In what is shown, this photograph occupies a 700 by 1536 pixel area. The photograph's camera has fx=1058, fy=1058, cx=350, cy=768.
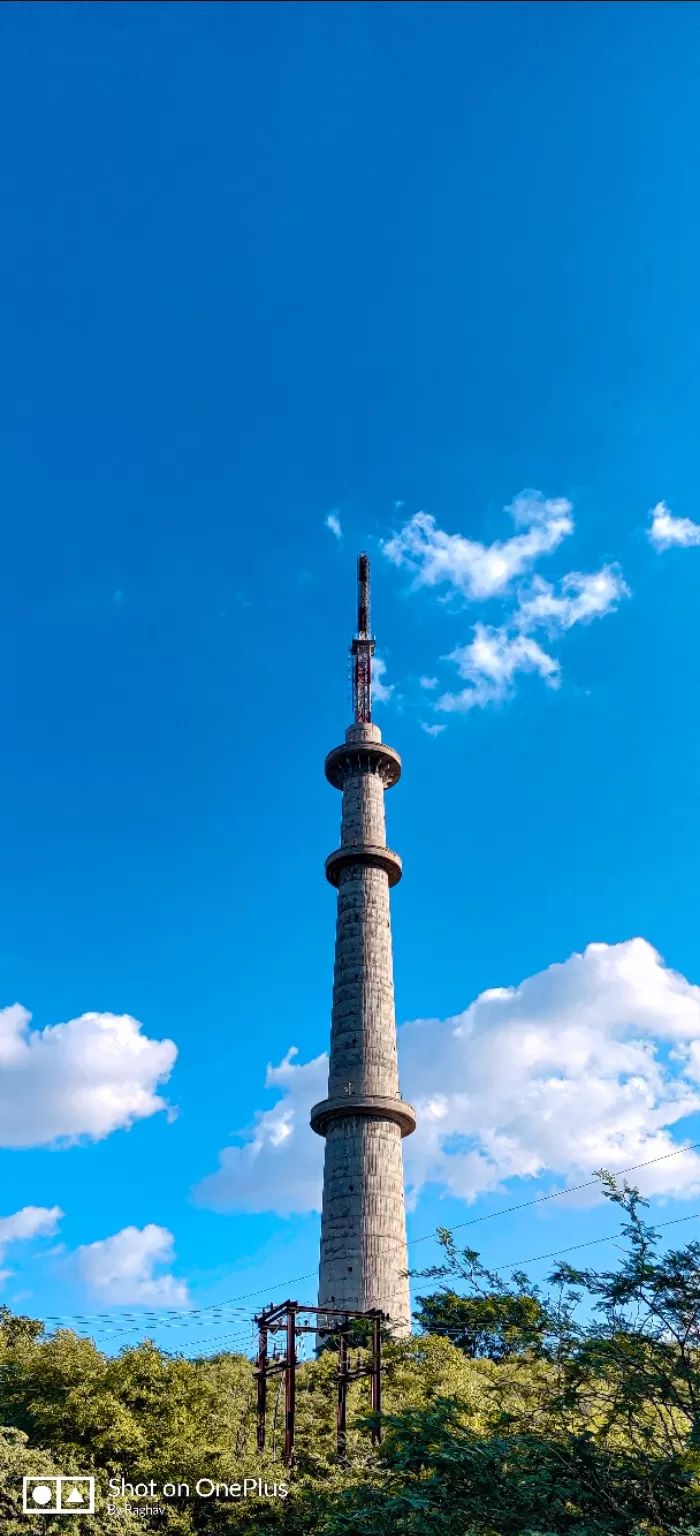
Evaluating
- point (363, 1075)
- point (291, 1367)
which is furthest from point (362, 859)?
point (291, 1367)

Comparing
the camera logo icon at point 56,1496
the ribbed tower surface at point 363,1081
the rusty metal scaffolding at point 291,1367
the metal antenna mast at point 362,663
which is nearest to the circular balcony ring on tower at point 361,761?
the ribbed tower surface at point 363,1081

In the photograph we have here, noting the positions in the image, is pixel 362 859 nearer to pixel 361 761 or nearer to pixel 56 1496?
pixel 361 761

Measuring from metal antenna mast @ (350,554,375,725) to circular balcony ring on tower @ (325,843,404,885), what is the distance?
9.24 meters

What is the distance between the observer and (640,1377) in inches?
531

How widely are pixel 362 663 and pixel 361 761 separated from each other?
7.65 m

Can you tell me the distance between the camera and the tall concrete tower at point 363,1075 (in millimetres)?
45500

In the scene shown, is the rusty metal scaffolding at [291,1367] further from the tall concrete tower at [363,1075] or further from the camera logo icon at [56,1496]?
the tall concrete tower at [363,1075]

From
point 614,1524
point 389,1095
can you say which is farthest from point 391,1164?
point 614,1524

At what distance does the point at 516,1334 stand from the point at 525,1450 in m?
1.59

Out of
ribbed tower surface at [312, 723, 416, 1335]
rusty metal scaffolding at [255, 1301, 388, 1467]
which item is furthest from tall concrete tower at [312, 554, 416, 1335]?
rusty metal scaffolding at [255, 1301, 388, 1467]

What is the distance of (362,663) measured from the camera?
64188 millimetres

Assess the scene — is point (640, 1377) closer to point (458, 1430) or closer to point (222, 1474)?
point (458, 1430)

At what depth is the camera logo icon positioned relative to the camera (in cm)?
2147

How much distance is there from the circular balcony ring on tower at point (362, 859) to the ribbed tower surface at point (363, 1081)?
6 cm
